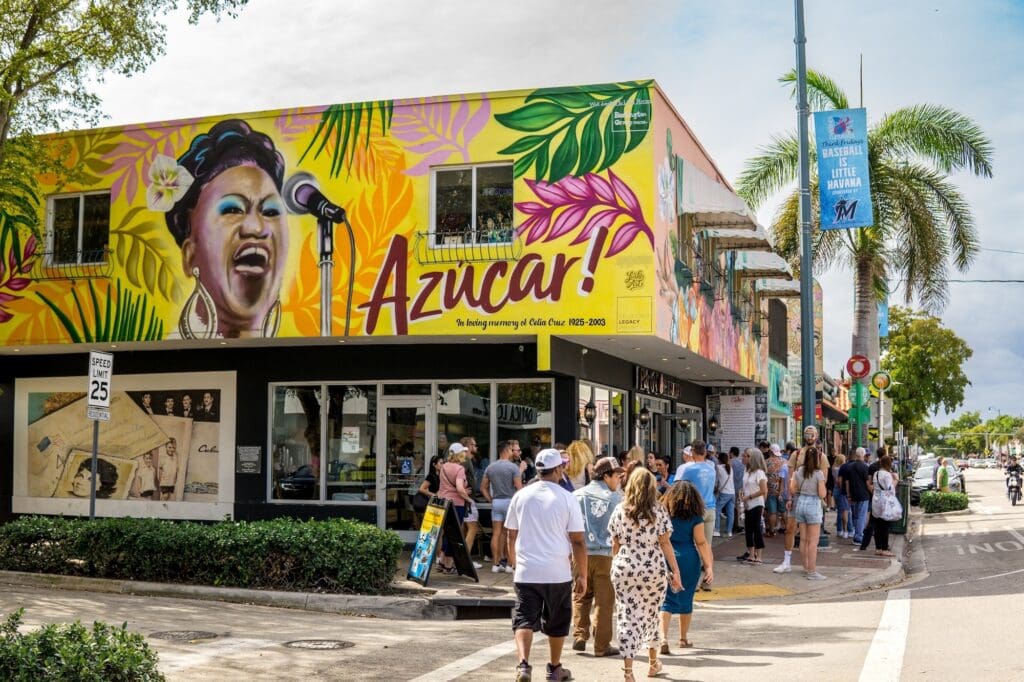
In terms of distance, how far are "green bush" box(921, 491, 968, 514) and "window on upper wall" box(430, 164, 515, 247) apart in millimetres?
18915

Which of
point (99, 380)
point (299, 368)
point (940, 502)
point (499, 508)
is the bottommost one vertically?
point (940, 502)

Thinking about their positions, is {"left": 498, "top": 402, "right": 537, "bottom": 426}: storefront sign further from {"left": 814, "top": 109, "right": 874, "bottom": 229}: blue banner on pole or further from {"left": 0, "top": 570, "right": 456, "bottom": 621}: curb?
{"left": 814, "top": 109, "right": 874, "bottom": 229}: blue banner on pole

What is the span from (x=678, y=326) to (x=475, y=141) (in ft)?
15.2

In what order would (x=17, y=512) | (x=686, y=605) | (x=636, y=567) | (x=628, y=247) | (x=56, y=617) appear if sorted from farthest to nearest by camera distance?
(x=17, y=512) → (x=628, y=247) → (x=56, y=617) → (x=686, y=605) → (x=636, y=567)

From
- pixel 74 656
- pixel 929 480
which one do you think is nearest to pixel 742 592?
pixel 74 656

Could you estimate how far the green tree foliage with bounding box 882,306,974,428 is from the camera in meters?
55.8

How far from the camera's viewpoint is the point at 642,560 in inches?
354

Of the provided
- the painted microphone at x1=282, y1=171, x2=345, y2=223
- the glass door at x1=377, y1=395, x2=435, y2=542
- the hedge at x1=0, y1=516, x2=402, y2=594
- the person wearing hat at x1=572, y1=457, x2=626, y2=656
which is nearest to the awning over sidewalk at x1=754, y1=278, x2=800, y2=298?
the glass door at x1=377, y1=395, x2=435, y2=542

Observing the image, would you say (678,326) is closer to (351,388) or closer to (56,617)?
(351,388)

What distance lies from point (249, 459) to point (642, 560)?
12.3 meters

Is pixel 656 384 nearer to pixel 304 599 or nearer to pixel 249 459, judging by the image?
pixel 249 459

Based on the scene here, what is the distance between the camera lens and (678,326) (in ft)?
60.2

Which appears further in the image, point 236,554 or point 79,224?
point 79,224

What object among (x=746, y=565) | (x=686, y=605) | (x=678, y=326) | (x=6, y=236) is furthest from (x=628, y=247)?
(x=6, y=236)
